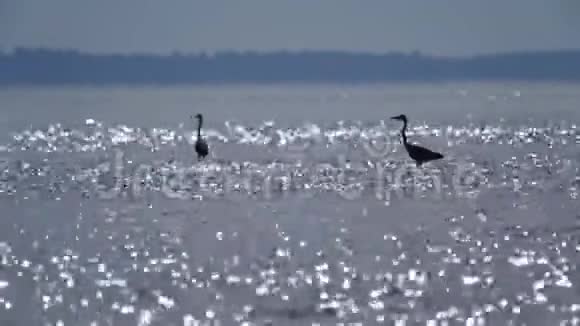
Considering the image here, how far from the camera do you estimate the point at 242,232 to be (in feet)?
72.3

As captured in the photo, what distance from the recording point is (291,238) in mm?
21203

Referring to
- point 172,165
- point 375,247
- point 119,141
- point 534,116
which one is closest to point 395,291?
point 375,247

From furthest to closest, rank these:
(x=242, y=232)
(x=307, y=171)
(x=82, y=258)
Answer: (x=307, y=171)
(x=242, y=232)
(x=82, y=258)

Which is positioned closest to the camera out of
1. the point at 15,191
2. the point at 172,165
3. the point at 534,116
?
the point at 15,191

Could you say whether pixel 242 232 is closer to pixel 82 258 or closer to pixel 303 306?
pixel 82 258

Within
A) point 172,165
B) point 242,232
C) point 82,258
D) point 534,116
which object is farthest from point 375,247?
point 534,116

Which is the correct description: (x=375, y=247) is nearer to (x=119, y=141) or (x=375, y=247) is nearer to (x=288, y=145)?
(x=288, y=145)

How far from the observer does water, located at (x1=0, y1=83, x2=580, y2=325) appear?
15648 mm

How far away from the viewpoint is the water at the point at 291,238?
51.3ft

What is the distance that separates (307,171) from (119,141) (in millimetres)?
20606

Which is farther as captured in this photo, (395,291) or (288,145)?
(288,145)

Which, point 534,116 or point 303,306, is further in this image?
point 534,116

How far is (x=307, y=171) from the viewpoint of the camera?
34.0m

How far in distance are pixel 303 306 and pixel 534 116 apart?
6694 cm
